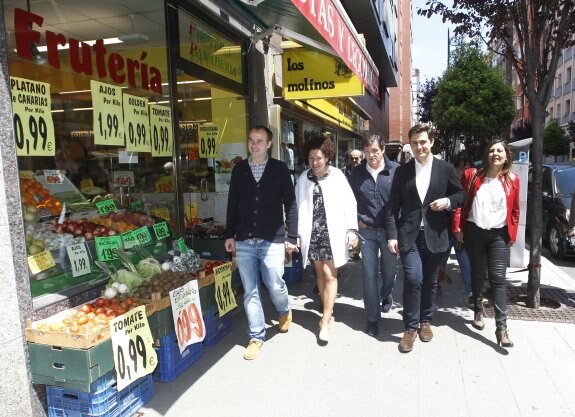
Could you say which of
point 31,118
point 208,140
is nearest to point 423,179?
point 31,118

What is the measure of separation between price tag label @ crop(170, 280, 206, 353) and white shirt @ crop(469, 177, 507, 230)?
2534 millimetres

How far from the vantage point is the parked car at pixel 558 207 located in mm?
7578

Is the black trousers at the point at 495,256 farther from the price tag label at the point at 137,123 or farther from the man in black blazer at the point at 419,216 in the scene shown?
the price tag label at the point at 137,123

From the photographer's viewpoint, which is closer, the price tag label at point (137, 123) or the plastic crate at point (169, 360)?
the plastic crate at point (169, 360)

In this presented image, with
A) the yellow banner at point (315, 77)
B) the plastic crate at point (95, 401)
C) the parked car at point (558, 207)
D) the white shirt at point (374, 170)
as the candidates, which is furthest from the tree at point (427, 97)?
the plastic crate at point (95, 401)

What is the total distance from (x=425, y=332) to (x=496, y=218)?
1.21 meters

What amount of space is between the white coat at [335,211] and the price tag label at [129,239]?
1575 millimetres

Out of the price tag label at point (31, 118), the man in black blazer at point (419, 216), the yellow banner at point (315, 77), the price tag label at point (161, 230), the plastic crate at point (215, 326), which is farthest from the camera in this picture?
the yellow banner at point (315, 77)

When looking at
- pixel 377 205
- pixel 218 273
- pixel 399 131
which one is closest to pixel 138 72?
pixel 218 273

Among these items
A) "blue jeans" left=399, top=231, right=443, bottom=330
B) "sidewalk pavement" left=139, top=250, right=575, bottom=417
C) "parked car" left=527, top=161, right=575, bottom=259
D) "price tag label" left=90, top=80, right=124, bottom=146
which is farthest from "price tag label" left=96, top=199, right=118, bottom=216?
"parked car" left=527, top=161, right=575, bottom=259

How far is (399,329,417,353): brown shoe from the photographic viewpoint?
3.87 meters

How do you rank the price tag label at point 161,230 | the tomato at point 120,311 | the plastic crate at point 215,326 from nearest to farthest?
the tomato at point 120,311
the plastic crate at point 215,326
the price tag label at point 161,230

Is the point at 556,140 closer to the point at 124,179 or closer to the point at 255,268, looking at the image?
the point at 124,179

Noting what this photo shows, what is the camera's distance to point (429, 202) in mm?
3803
